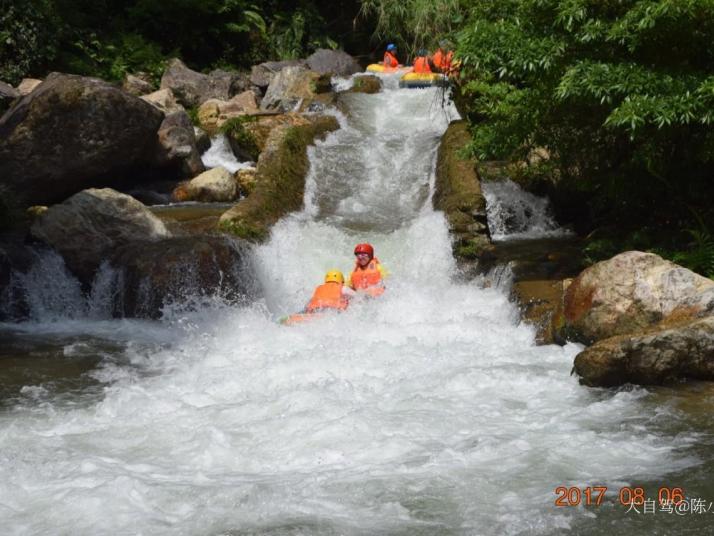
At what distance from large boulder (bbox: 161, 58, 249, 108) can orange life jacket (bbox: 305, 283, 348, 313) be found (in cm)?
1217

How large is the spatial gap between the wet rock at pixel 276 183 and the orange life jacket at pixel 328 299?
2097 millimetres

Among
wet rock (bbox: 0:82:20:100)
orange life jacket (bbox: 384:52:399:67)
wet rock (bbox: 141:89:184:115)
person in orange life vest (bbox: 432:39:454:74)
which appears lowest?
wet rock (bbox: 141:89:184:115)

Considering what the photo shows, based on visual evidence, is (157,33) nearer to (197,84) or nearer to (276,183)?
(197,84)

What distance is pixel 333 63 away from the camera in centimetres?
2419

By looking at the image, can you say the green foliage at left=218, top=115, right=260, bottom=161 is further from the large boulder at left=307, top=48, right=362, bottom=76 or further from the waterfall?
the large boulder at left=307, top=48, right=362, bottom=76

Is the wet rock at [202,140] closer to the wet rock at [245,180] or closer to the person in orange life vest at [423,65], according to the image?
the wet rock at [245,180]

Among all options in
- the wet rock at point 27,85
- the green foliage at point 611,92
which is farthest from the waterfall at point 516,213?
the wet rock at point 27,85

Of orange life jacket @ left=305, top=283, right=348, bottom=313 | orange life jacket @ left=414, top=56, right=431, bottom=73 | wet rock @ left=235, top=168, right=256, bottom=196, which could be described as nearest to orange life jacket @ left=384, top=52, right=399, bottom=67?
orange life jacket @ left=414, top=56, right=431, bottom=73

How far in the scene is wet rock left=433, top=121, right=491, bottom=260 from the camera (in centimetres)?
1130

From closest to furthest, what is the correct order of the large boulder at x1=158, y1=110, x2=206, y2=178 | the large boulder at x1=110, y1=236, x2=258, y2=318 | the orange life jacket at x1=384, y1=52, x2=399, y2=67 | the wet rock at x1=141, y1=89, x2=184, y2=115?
the large boulder at x1=110, y1=236, x2=258, y2=318, the large boulder at x1=158, y1=110, x2=206, y2=178, the wet rock at x1=141, y1=89, x2=184, y2=115, the orange life jacket at x1=384, y1=52, x2=399, y2=67

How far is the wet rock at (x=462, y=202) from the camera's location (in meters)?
11.3

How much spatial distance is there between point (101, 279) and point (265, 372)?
12.2ft

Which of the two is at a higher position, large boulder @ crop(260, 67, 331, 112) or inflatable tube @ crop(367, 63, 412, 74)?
inflatable tube @ crop(367, 63, 412, 74)

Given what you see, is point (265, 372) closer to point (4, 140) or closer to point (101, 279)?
point (101, 279)
